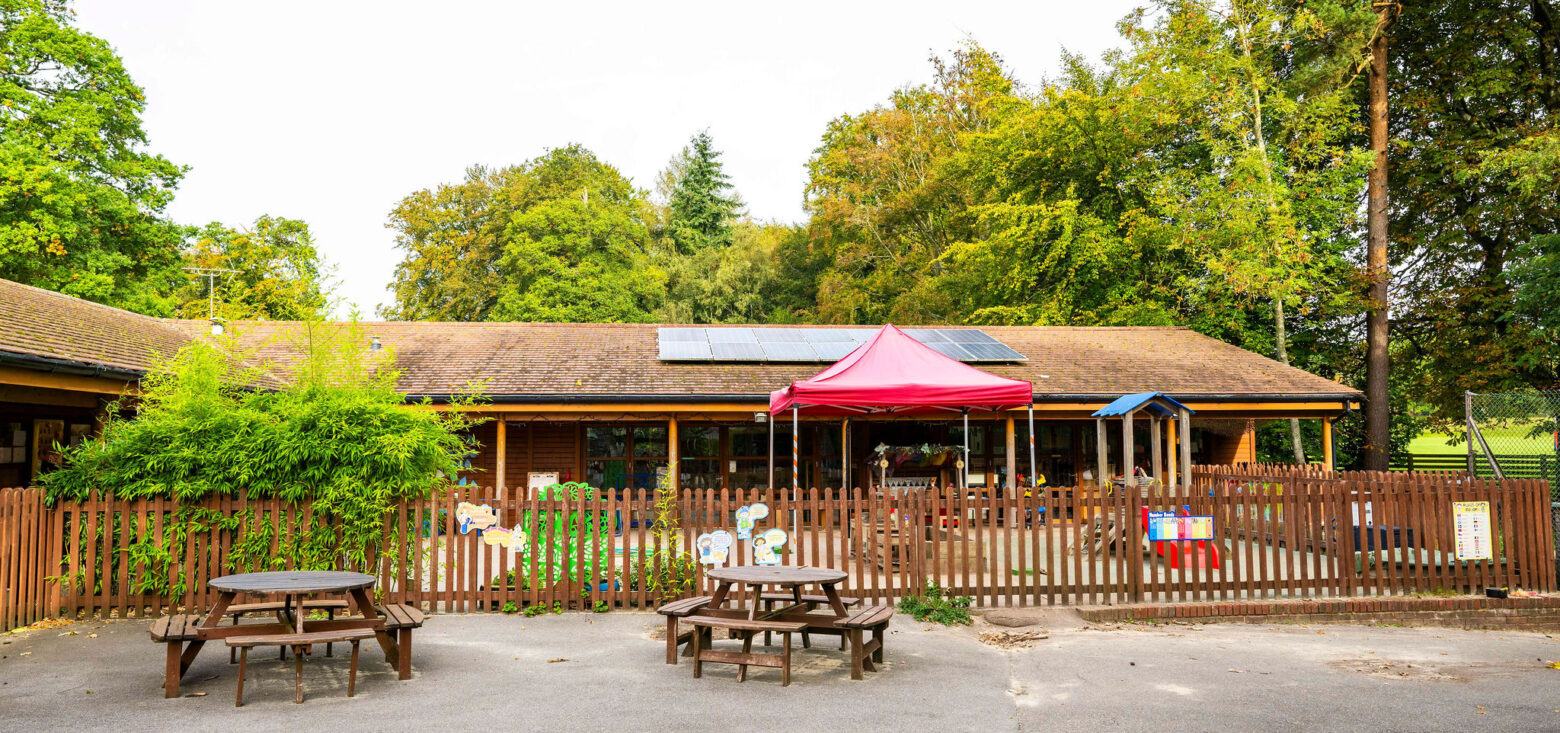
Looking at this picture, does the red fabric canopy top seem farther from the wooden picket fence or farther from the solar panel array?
the solar panel array

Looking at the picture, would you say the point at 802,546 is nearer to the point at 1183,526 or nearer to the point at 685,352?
the point at 1183,526

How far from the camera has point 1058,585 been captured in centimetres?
963

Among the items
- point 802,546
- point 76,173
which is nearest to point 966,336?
point 802,546

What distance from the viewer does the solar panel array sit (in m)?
18.7

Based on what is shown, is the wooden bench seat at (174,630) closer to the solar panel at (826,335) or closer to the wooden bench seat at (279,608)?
the wooden bench seat at (279,608)

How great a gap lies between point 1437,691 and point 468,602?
741 cm

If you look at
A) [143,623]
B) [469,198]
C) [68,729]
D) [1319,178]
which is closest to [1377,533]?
[68,729]

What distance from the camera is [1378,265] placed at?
2059 cm

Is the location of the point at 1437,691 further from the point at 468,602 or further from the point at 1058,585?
the point at 468,602

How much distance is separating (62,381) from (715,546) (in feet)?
22.9

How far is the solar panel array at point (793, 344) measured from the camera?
18.7m

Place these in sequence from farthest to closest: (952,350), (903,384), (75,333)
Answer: (952,350) → (75,333) → (903,384)

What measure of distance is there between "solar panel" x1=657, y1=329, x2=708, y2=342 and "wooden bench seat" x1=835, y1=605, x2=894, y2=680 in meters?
13.4

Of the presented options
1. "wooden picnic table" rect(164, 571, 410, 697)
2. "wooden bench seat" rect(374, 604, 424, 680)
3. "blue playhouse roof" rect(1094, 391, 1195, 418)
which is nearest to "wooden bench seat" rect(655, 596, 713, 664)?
"wooden bench seat" rect(374, 604, 424, 680)
